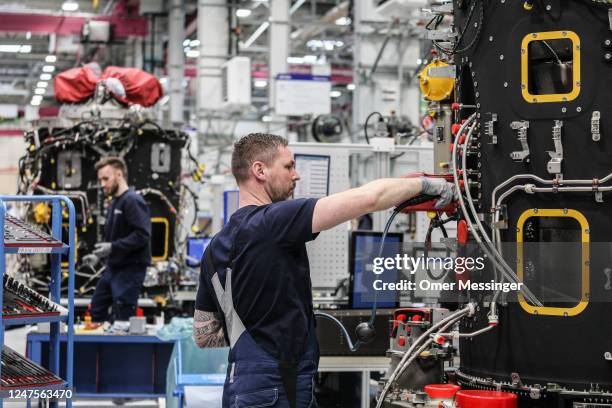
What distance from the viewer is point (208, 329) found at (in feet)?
10.8

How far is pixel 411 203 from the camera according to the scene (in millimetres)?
3354

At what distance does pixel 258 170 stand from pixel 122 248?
417 centimetres

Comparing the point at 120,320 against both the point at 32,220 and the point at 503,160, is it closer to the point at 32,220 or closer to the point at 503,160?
the point at 32,220

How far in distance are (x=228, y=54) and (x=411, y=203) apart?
11.9 m

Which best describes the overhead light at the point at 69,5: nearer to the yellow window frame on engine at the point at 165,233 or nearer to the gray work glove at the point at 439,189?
the yellow window frame on engine at the point at 165,233

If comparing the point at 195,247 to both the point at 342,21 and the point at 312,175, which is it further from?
the point at 342,21

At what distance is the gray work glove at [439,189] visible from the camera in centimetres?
324

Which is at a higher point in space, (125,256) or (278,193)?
(278,193)

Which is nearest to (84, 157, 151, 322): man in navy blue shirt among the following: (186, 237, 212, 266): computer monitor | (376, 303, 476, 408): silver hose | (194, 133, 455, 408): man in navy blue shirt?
(186, 237, 212, 266): computer monitor

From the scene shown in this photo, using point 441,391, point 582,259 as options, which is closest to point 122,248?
point 441,391

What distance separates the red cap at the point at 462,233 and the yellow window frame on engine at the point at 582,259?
0.22m

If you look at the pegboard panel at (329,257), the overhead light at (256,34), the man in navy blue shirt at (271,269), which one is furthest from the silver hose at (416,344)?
the overhead light at (256,34)

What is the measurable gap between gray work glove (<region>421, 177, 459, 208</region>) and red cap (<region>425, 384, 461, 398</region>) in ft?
2.29

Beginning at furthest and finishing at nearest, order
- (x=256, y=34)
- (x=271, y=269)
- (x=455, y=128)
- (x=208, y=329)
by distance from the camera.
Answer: (x=256, y=34)
(x=455, y=128)
(x=208, y=329)
(x=271, y=269)
